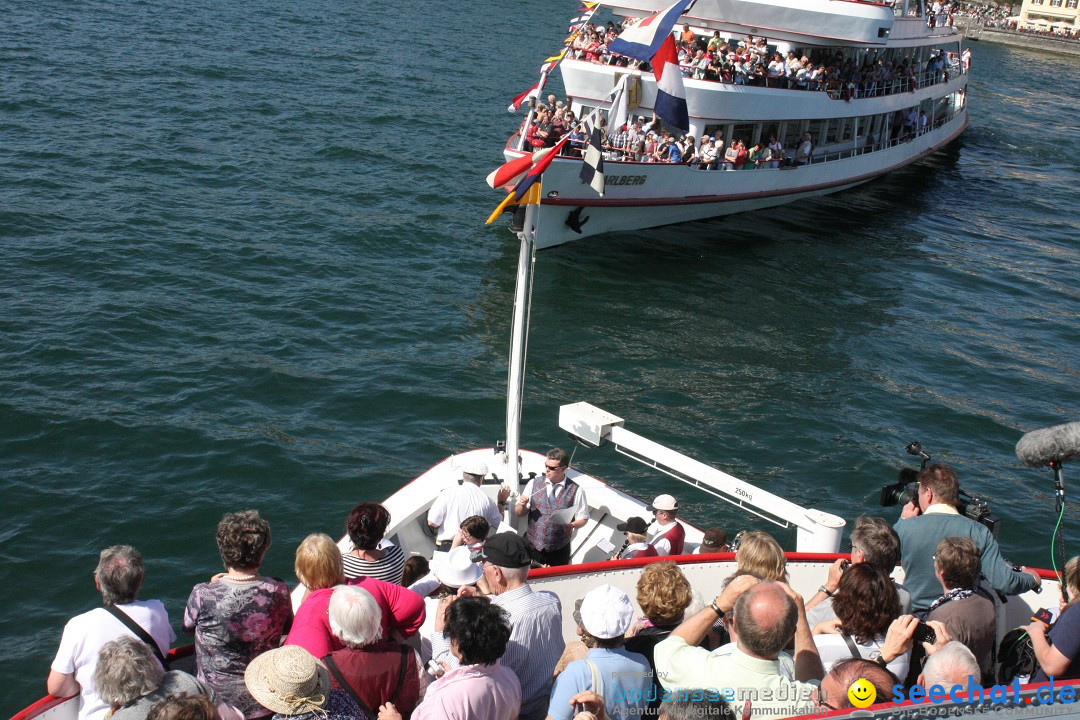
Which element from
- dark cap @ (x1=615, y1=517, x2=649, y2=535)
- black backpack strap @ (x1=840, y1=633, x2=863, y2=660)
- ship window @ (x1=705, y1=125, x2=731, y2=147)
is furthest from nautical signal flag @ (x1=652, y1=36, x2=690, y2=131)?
ship window @ (x1=705, y1=125, x2=731, y2=147)

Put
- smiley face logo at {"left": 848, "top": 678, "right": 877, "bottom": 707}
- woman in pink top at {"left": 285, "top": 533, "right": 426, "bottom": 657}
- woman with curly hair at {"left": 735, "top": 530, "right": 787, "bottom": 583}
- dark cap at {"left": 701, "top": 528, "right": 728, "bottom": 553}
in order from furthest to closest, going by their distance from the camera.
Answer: dark cap at {"left": 701, "top": 528, "right": 728, "bottom": 553}, woman with curly hair at {"left": 735, "top": 530, "right": 787, "bottom": 583}, woman in pink top at {"left": 285, "top": 533, "right": 426, "bottom": 657}, smiley face logo at {"left": 848, "top": 678, "right": 877, "bottom": 707}

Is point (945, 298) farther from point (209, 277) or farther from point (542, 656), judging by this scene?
point (542, 656)

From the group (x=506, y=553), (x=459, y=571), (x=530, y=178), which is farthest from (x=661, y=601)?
(x=530, y=178)

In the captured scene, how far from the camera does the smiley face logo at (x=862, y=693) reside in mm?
4477

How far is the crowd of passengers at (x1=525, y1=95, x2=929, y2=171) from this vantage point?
21547 millimetres

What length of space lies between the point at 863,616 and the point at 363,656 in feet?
8.20

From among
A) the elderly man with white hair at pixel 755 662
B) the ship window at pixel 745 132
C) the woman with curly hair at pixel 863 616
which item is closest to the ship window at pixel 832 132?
the ship window at pixel 745 132

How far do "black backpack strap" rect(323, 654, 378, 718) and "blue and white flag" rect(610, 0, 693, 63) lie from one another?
10.2 metres

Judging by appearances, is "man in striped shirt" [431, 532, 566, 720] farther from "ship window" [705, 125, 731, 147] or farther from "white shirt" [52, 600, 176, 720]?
"ship window" [705, 125, 731, 147]

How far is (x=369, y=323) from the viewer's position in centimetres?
1739

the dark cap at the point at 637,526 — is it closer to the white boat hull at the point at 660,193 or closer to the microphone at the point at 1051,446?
the microphone at the point at 1051,446

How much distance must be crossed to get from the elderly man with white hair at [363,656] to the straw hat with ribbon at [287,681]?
366mm

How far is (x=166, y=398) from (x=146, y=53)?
838 inches

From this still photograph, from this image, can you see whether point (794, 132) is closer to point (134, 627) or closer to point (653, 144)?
point (653, 144)
